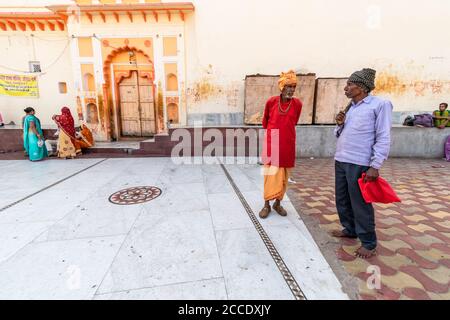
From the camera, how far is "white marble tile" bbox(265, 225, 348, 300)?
1920 millimetres

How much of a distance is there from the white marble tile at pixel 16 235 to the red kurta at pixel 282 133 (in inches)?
117

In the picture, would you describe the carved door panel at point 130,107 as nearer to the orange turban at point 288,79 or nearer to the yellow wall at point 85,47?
the yellow wall at point 85,47

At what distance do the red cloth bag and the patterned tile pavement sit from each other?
631 millimetres

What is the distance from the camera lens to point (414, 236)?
9.21 feet

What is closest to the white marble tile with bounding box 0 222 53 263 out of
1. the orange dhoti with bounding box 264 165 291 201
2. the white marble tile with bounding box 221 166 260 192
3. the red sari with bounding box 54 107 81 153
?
the orange dhoti with bounding box 264 165 291 201

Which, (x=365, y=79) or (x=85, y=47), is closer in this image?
(x=365, y=79)

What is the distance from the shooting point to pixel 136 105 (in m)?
8.77

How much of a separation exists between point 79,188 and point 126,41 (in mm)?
5637

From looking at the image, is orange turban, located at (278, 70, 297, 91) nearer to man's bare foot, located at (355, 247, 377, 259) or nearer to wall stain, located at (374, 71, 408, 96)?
man's bare foot, located at (355, 247, 377, 259)

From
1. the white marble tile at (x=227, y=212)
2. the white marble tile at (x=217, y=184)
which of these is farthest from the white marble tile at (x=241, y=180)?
the white marble tile at (x=227, y=212)

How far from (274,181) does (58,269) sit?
8.08 feet

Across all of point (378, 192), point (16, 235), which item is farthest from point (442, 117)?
point (16, 235)

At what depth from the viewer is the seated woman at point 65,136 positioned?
7.00m

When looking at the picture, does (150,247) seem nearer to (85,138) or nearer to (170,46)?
(85,138)
